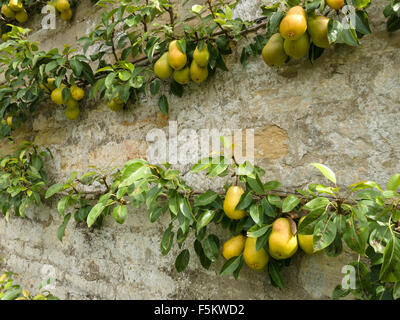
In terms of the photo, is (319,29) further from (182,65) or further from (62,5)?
(62,5)

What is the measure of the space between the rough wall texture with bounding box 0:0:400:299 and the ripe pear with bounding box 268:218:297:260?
0.18 metres

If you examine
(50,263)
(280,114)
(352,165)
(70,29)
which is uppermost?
(70,29)

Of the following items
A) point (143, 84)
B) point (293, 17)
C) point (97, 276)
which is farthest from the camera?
point (97, 276)

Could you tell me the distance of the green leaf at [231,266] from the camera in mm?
1061

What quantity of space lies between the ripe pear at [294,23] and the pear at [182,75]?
17.5 inches

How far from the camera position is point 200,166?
3.36 ft

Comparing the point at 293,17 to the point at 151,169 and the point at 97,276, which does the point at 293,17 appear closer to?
the point at 151,169

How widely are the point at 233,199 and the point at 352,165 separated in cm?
41

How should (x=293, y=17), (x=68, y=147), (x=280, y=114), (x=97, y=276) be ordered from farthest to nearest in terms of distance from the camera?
(x=68, y=147)
(x=97, y=276)
(x=280, y=114)
(x=293, y=17)

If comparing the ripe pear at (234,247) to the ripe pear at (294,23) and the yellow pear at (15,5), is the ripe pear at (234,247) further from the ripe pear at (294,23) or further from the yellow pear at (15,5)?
the yellow pear at (15,5)

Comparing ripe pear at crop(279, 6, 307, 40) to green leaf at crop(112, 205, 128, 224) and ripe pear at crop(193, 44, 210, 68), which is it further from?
green leaf at crop(112, 205, 128, 224)

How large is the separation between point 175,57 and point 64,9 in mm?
1073

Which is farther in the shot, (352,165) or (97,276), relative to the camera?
(97,276)

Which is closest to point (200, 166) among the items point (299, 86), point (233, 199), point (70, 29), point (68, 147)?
point (233, 199)
